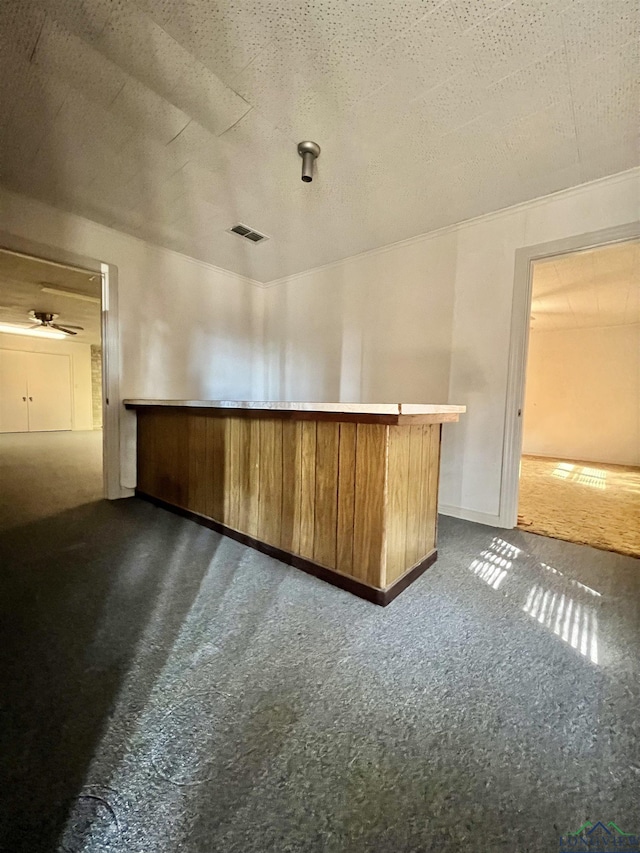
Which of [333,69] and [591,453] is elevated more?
[333,69]

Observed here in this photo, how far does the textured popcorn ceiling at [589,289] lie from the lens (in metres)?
3.56

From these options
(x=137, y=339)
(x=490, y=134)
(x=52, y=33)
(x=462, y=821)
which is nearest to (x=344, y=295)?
(x=490, y=134)

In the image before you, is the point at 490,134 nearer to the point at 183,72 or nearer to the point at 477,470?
the point at 183,72

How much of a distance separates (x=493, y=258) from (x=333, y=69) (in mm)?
1831

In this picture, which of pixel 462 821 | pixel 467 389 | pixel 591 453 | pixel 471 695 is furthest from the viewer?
pixel 591 453

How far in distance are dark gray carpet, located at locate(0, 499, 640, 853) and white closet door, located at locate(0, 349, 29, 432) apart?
8.82 metres

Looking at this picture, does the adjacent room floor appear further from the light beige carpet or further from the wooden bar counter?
the light beige carpet

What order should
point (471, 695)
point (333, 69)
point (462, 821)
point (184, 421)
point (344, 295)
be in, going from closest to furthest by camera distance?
point (462, 821) → point (471, 695) → point (333, 69) → point (184, 421) → point (344, 295)

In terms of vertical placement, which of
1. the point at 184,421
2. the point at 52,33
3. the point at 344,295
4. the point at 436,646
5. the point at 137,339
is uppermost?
the point at 52,33

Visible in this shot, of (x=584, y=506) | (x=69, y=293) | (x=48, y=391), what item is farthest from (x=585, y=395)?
(x=48, y=391)

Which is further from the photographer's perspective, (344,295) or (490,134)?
(344,295)

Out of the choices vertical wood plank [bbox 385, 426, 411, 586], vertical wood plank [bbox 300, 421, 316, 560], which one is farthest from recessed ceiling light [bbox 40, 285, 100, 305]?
vertical wood plank [bbox 385, 426, 411, 586]

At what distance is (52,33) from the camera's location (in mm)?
1478

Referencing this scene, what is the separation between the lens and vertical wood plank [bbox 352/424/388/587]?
61.3 inches
